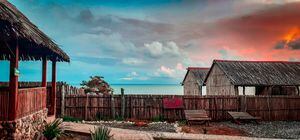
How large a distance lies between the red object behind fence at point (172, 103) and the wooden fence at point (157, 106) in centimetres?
19

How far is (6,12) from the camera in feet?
25.8

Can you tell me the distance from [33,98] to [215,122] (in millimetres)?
11979

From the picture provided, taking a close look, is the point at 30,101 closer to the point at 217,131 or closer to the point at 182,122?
the point at 217,131

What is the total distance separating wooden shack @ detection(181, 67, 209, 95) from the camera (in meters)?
34.7

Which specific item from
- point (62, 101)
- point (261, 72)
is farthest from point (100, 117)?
point (261, 72)

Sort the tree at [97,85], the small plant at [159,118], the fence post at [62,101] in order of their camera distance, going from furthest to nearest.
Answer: the tree at [97,85] → the small plant at [159,118] → the fence post at [62,101]

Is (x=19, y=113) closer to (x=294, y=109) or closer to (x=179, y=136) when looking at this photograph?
(x=179, y=136)

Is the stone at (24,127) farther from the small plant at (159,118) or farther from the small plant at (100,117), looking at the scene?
the small plant at (159,118)

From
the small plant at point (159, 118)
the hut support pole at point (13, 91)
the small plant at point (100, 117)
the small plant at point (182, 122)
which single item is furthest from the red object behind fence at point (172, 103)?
the hut support pole at point (13, 91)

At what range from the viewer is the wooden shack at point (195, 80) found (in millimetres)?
34719

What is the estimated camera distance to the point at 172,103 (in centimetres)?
1992

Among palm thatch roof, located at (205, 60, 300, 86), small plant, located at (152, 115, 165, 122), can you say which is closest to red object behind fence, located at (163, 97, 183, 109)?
small plant, located at (152, 115, 165, 122)

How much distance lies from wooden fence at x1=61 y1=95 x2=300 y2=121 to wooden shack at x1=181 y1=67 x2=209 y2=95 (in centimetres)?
1316

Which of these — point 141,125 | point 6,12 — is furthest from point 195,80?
point 6,12
